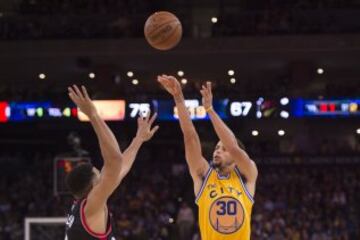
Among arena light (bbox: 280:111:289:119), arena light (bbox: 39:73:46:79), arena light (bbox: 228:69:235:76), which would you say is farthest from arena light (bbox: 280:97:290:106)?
arena light (bbox: 39:73:46:79)

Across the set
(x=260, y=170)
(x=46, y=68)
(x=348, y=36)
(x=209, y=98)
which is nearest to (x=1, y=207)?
(x=46, y=68)

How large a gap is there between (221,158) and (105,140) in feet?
6.22

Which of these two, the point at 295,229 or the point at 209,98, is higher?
the point at 209,98

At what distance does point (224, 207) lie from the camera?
6305 mm

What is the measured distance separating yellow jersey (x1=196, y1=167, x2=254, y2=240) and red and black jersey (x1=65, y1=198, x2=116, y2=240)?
157cm

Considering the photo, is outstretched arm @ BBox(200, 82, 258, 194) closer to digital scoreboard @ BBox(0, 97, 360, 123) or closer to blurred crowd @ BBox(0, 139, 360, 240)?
blurred crowd @ BBox(0, 139, 360, 240)

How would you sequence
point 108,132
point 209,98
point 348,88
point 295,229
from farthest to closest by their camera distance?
point 348,88 < point 295,229 < point 209,98 < point 108,132

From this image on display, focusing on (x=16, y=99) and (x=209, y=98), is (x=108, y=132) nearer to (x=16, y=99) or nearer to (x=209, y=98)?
(x=209, y=98)

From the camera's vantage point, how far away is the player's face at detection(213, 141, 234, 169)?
6387 millimetres

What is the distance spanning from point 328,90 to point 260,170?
2.73 m

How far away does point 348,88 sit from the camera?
2053cm

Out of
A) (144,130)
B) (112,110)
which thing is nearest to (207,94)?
(144,130)

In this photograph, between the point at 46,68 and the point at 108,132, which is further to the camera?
the point at 46,68

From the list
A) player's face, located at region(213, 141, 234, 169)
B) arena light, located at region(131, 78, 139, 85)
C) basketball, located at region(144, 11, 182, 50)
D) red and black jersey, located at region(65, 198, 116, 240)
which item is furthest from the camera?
arena light, located at region(131, 78, 139, 85)
